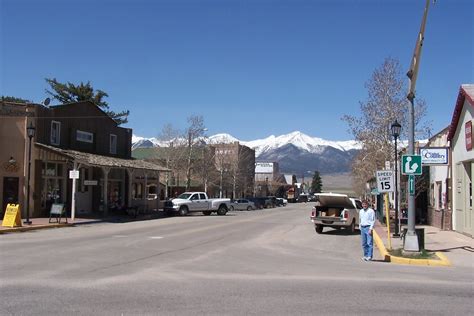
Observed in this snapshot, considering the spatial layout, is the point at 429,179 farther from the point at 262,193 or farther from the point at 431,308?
the point at 262,193

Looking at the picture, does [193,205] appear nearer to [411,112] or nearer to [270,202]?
[411,112]

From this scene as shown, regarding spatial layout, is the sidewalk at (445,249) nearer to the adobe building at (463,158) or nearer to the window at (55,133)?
the adobe building at (463,158)

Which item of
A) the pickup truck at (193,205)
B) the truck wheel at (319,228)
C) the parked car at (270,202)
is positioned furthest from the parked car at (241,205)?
the truck wheel at (319,228)

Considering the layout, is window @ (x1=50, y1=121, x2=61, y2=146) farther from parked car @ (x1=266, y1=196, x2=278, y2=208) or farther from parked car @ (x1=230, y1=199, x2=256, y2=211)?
parked car @ (x1=266, y1=196, x2=278, y2=208)

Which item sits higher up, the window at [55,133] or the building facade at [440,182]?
the window at [55,133]

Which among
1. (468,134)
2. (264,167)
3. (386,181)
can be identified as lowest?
(386,181)

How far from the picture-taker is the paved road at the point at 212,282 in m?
8.49

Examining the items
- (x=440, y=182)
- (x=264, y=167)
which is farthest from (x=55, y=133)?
(x=264, y=167)

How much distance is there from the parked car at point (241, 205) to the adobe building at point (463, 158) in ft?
139

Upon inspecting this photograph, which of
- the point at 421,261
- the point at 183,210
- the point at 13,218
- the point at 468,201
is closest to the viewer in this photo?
the point at 421,261

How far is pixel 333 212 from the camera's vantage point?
87.7 feet

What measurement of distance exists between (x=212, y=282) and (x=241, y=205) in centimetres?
5683

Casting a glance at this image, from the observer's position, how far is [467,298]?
31.3 ft

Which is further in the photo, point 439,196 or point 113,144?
point 113,144
